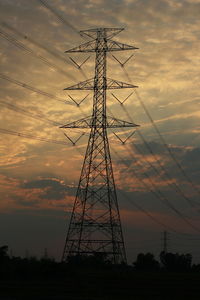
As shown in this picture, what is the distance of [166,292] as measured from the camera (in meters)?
44.6

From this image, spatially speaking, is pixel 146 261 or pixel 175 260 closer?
pixel 146 261

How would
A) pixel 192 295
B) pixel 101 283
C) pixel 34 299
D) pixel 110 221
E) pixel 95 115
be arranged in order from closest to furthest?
pixel 34 299 < pixel 192 295 < pixel 101 283 < pixel 110 221 < pixel 95 115

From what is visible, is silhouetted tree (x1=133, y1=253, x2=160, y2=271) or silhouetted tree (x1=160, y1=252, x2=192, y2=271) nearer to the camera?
silhouetted tree (x1=133, y1=253, x2=160, y2=271)

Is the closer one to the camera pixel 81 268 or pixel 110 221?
pixel 110 221

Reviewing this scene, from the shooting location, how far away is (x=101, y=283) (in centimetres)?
4894

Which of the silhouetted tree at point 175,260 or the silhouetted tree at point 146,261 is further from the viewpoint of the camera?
the silhouetted tree at point 175,260

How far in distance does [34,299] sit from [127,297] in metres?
6.85

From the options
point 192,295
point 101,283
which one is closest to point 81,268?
point 101,283

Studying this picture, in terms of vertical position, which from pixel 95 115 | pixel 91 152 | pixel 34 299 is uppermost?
pixel 95 115

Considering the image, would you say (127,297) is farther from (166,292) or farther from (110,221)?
(110,221)

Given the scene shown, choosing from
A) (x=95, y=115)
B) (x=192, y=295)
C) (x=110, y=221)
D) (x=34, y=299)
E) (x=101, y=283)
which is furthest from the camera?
(x=95, y=115)

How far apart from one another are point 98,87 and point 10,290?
26.4 meters

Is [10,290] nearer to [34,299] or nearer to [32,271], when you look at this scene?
[34,299]

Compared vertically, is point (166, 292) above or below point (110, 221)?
below
